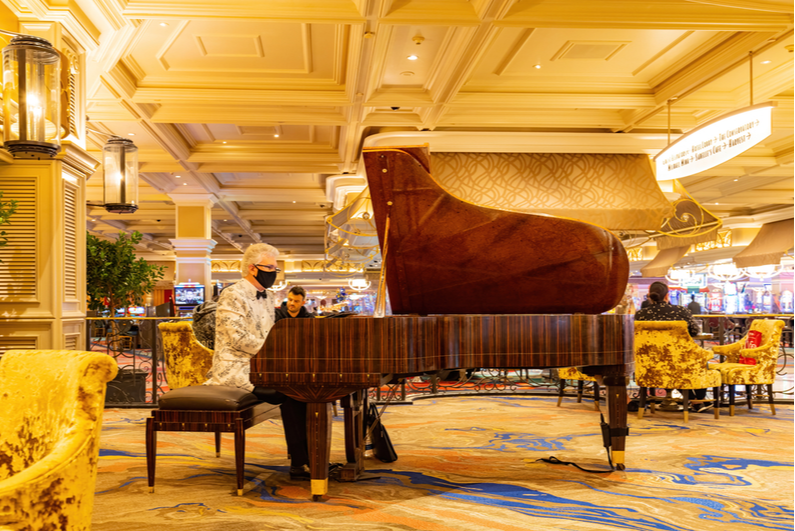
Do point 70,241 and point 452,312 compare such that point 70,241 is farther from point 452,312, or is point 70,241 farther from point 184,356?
point 452,312

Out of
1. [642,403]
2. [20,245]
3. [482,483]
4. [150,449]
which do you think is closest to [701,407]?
[642,403]

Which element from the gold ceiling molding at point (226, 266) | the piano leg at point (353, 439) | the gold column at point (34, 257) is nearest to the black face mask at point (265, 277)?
the piano leg at point (353, 439)

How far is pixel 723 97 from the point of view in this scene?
25.2ft

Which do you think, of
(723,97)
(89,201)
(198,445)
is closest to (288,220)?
(89,201)

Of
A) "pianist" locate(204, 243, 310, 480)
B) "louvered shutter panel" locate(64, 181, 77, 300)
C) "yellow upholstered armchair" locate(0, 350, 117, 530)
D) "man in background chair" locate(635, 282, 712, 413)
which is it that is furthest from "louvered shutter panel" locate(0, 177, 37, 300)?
"man in background chair" locate(635, 282, 712, 413)

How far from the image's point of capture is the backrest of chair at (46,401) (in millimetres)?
1847

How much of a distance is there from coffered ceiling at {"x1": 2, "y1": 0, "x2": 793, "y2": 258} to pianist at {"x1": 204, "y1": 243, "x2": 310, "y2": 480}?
8.21ft

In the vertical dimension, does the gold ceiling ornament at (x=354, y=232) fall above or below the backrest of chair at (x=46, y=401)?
above

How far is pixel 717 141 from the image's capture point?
598 cm

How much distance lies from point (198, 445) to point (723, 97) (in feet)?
22.7

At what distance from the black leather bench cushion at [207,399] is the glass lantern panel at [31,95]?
5.17ft

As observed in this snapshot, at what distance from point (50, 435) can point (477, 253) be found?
2358mm

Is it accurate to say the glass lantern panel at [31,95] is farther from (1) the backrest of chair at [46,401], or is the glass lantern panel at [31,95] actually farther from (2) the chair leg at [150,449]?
(1) the backrest of chair at [46,401]

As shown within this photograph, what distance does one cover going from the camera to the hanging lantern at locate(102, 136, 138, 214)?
19.5 ft
